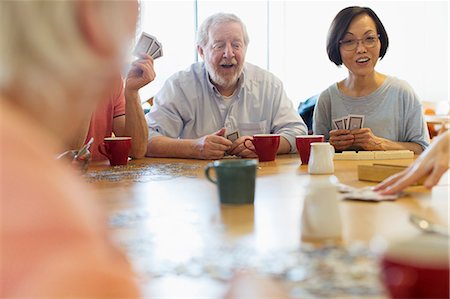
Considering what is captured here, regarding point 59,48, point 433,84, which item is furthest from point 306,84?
point 59,48

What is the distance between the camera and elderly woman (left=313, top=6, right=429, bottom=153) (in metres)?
3.13

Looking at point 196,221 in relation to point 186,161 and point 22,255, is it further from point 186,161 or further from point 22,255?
point 186,161

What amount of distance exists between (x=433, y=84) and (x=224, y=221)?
7.41m

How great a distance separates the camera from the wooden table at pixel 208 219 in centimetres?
99

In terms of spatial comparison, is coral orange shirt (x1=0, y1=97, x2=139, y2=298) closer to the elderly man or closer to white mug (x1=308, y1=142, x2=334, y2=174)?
white mug (x1=308, y1=142, x2=334, y2=174)

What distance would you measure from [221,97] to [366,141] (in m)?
0.95

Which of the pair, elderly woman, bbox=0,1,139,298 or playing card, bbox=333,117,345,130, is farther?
playing card, bbox=333,117,345,130

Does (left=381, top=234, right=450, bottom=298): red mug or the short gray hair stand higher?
the short gray hair

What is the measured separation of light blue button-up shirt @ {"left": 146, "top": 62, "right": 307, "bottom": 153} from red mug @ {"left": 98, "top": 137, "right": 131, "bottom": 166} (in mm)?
783

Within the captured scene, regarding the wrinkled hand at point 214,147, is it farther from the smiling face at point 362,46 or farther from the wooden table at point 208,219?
the smiling face at point 362,46

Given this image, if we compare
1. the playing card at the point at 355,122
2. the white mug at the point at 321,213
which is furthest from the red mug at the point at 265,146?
the white mug at the point at 321,213

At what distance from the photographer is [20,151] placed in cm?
60

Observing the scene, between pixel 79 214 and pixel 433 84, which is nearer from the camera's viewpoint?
pixel 79 214

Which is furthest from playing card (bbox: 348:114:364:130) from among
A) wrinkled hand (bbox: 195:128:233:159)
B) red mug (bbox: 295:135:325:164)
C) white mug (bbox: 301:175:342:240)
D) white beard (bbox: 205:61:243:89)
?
white mug (bbox: 301:175:342:240)
